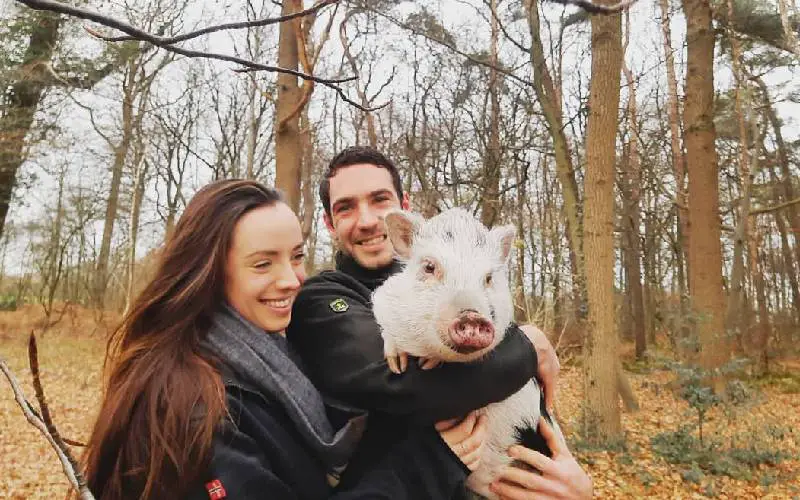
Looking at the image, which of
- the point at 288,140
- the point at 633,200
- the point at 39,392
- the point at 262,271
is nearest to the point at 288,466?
the point at 262,271

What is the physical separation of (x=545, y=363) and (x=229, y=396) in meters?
1.31

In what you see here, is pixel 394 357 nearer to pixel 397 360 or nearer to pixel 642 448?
pixel 397 360

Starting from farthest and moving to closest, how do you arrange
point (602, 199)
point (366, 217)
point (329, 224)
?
1. point (602, 199)
2. point (329, 224)
3. point (366, 217)

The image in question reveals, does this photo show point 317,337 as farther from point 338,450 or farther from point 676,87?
point 676,87

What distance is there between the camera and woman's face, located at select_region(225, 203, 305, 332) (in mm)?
2055

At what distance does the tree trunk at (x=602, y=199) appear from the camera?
302 inches

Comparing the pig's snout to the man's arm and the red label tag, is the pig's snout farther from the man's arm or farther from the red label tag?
the red label tag

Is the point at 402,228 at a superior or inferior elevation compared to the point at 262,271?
superior

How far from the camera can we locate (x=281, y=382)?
1.93 metres

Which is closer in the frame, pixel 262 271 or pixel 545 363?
pixel 262 271

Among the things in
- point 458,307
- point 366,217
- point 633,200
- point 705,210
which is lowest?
point 458,307

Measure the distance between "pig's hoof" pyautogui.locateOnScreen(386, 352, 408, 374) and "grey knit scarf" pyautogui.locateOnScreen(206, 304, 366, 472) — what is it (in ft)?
0.67

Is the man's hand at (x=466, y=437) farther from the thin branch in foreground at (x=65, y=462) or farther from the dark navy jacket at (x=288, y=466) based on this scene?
the thin branch in foreground at (x=65, y=462)

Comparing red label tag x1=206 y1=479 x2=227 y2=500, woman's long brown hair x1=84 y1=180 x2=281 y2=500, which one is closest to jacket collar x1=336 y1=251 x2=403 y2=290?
woman's long brown hair x1=84 y1=180 x2=281 y2=500
